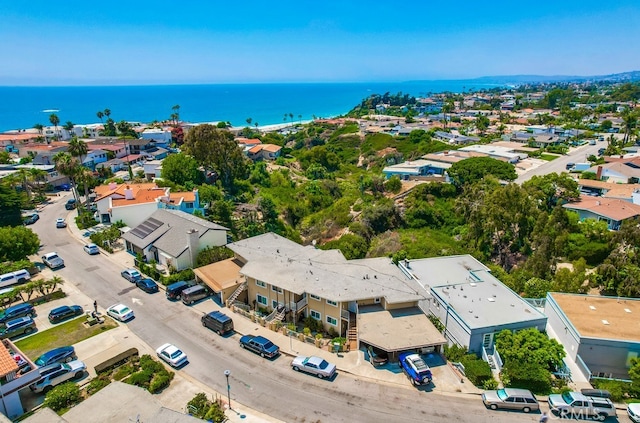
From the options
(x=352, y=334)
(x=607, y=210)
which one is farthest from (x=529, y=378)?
(x=607, y=210)

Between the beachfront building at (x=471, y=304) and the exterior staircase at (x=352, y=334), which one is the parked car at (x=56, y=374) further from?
the beachfront building at (x=471, y=304)

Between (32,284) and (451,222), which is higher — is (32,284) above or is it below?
above

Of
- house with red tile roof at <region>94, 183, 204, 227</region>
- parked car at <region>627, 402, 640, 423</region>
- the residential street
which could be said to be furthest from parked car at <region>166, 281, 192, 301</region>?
parked car at <region>627, 402, 640, 423</region>

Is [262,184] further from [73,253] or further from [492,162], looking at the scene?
[492,162]

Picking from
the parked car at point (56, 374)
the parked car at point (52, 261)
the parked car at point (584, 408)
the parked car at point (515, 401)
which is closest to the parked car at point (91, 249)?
the parked car at point (52, 261)

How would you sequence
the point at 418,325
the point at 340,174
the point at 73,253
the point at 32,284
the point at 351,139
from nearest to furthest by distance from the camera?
1. the point at 418,325
2. the point at 32,284
3. the point at 73,253
4. the point at 340,174
5. the point at 351,139

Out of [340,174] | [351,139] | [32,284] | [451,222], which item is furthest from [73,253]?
[351,139]

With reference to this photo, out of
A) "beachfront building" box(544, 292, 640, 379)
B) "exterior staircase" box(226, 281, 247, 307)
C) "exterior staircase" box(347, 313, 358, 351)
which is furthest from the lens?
"exterior staircase" box(226, 281, 247, 307)

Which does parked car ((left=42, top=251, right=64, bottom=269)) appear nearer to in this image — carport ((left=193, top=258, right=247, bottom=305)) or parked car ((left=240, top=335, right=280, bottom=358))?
carport ((left=193, top=258, right=247, bottom=305))
